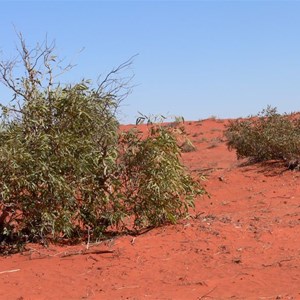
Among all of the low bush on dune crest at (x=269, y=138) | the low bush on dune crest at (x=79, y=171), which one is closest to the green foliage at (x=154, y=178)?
the low bush on dune crest at (x=79, y=171)

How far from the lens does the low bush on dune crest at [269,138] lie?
15.5 meters

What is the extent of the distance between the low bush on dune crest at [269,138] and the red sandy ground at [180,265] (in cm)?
583

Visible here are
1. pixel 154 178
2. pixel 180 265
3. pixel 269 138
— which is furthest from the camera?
pixel 269 138

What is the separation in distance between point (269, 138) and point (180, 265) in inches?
388

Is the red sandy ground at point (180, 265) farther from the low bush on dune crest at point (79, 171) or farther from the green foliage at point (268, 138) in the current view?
the green foliage at point (268, 138)

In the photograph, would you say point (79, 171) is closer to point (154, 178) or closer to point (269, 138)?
point (154, 178)

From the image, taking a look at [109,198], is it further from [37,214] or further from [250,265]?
[250,265]

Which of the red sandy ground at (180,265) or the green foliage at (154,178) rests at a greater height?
the green foliage at (154,178)

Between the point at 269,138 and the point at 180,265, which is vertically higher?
the point at 269,138

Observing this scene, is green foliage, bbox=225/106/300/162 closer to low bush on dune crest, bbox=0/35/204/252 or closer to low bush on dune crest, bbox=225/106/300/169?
low bush on dune crest, bbox=225/106/300/169

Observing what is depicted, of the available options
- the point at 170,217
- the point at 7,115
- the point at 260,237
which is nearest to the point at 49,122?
the point at 7,115

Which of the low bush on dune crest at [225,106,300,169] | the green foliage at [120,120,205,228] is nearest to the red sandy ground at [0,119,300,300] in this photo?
the green foliage at [120,120,205,228]

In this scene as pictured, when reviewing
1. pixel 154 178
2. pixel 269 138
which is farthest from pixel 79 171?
pixel 269 138

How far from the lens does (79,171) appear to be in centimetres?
799
